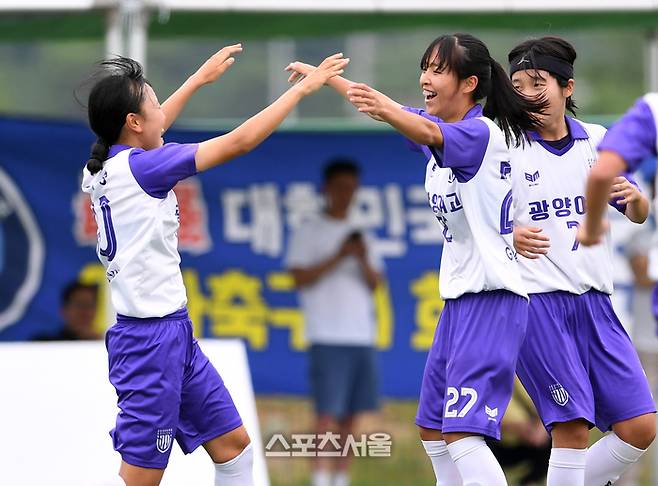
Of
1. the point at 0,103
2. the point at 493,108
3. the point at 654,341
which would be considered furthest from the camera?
the point at 0,103

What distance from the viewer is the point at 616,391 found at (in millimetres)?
4992

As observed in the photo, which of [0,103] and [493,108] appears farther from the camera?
[0,103]

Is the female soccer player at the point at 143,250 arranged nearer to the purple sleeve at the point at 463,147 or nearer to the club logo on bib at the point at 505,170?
the purple sleeve at the point at 463,147

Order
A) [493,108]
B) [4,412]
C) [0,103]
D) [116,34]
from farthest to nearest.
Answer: [0,103] < [116,34] < [4,412] < [493,108]

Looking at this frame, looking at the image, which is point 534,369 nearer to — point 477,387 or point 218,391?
point 477,387

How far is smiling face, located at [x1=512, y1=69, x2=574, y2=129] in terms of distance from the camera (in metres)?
5.00

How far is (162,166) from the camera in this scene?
4.46 meters

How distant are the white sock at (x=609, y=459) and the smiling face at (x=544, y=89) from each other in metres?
1.24

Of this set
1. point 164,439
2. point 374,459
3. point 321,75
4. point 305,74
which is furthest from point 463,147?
point 374,459

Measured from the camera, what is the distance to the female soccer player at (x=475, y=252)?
4582 mm

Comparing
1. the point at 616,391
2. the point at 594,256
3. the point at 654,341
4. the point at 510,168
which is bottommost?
the point at 654,341

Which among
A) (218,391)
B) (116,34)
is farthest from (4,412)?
(116,34)

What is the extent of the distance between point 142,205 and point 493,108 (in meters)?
1.30

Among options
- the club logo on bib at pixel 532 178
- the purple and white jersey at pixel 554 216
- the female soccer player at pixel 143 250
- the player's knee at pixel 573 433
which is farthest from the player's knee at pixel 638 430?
the female soccer player at pixel 143 250
